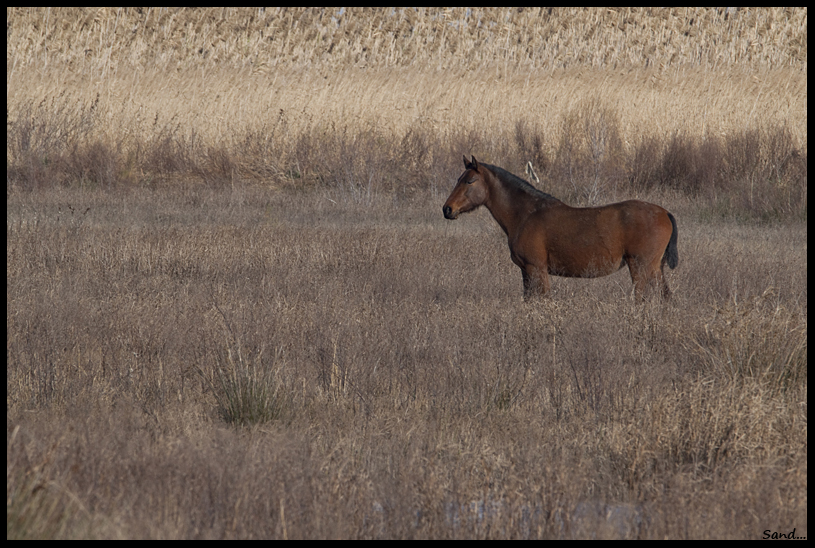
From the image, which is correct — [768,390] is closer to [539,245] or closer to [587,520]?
[587,520]

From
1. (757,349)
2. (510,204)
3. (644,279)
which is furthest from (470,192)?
(757,349)

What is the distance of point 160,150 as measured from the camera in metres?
18.5

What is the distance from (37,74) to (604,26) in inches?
619

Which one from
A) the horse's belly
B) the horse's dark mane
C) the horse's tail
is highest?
the horse's dark mane

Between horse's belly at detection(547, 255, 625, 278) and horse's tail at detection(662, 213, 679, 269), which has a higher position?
horse's tail at detection(662, 213, 679, 269)

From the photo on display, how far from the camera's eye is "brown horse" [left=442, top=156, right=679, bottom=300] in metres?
6.96

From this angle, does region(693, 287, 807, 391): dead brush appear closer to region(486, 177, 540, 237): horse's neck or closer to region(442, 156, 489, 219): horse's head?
region(486, 177, 540, 237): horse's neck

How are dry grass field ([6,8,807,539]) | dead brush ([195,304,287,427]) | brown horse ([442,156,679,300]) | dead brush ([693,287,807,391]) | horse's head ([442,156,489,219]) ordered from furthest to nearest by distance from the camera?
horse's head ([442,156,489,219])
brown horse ([442,156,679,300])
dead brush ([693,287,807,391])
dead brush ([195,304,287,427])
dry grass field ([6,8,807,539])

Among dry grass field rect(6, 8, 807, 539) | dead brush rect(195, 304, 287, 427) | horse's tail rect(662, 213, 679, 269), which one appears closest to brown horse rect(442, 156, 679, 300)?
horse's tail rect(662, 213, 679, 269)

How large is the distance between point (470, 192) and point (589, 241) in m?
1.24

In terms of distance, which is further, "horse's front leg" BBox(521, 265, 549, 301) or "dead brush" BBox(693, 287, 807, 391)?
"horse's front leg" BBox(521, 265, 549, 301)

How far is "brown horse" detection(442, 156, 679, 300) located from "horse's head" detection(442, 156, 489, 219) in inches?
15.0

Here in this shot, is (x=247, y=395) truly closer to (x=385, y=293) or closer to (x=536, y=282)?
(x=536, y=282)

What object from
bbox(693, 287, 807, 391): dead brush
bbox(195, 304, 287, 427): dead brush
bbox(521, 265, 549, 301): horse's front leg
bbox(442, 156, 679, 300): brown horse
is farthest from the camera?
bbox(521, 265, 549, 301): horse's front leg
